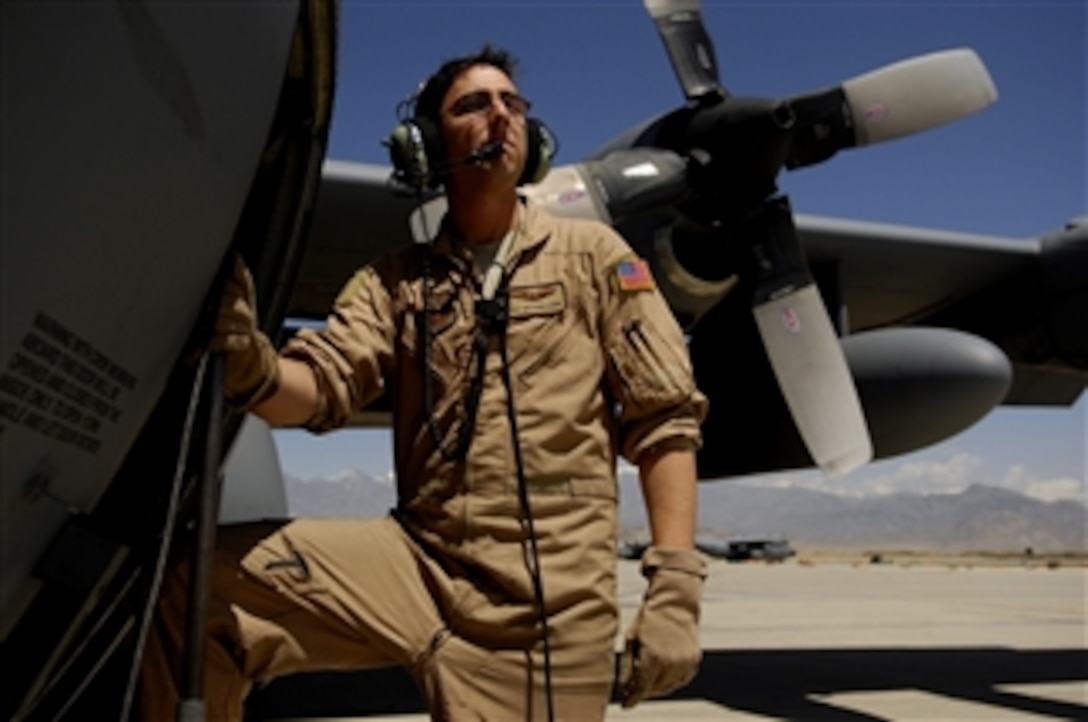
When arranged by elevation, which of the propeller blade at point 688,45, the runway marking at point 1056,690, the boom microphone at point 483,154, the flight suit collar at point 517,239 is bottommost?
the runway marking at point 1056,690

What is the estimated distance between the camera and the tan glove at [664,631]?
199 centimetres

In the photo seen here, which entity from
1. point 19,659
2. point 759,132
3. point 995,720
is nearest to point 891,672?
point 995,720

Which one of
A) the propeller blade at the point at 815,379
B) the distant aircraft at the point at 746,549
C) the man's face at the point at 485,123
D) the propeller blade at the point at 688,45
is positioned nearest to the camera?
the man's face at the point at 485,123

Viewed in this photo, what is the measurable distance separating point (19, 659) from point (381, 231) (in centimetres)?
581

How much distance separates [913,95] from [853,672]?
393 centimetres

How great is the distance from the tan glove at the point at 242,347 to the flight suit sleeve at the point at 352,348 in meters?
0.20

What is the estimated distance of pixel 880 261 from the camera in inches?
364

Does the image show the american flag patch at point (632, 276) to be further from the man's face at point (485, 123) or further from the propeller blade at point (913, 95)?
the propeller blade at point (913, 95)

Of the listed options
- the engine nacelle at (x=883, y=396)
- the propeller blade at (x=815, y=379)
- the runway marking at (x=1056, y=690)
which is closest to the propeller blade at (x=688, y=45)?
the propeller blade at (x=815, y=379)

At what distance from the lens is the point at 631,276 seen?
2.28 metres

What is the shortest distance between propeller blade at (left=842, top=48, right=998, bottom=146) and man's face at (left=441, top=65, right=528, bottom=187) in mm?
5172

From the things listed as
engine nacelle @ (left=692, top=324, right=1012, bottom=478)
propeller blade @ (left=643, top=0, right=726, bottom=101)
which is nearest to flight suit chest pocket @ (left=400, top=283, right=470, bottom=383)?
propeller blade @ (left=643, top=0, right=726, bottom=101)

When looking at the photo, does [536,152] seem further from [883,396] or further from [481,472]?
[883,396]

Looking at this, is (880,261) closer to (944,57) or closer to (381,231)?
(944,57)
